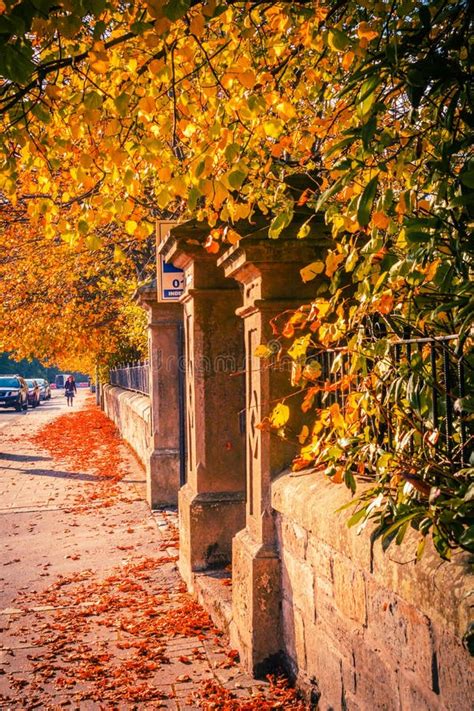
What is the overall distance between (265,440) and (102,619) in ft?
7.48

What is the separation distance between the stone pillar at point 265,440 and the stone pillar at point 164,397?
5.49m

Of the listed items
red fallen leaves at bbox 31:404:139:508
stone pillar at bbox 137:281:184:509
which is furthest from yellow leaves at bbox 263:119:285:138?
stone pillar at bbox 137:281:184:509

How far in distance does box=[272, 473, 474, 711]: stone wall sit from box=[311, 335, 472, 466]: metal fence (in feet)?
1.47

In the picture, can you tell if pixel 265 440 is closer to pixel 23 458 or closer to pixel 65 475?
pixel 65 475

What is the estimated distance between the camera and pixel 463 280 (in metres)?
2.69

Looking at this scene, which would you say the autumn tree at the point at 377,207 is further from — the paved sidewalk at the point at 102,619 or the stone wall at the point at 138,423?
the stone wall at the point at 138,423

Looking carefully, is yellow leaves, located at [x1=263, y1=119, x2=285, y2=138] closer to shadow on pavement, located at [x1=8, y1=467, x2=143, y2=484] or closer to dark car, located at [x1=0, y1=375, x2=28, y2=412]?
shadow on pavement, located at [x1=8, y1=467, x2=143, y2=484]

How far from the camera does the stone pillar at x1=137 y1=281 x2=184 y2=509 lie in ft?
33.9

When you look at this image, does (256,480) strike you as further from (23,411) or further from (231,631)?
(23,411)

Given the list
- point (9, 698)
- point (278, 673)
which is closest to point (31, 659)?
point (9, 698)

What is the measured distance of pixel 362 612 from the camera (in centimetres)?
331

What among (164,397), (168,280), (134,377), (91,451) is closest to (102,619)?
(168,280)

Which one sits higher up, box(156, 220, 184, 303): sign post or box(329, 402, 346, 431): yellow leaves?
box(156, 220, 184, 303): sign post

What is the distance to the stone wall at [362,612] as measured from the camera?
8.31 ft
